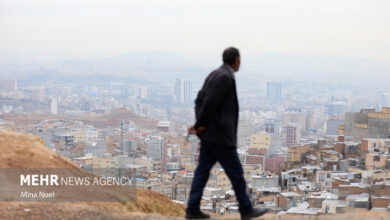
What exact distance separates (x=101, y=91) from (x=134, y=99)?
7.29 meters

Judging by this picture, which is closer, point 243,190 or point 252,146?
point 243,190

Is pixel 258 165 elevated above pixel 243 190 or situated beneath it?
situated beneath

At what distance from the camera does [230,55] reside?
3.64 metres

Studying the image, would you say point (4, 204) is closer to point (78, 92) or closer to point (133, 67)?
point (78, 92)

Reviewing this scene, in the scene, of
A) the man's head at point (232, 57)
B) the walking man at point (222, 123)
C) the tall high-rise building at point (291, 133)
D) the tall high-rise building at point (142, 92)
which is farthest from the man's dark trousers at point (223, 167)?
the tall high-rise building at point (142, 92)

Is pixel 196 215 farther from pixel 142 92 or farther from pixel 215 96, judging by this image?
pixel 142 92

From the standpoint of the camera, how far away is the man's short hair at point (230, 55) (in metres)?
3.64

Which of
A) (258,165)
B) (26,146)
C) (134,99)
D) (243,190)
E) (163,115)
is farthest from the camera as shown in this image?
(134,99)

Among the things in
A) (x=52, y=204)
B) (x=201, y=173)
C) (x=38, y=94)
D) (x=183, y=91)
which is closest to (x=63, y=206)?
(x=52, y=204)

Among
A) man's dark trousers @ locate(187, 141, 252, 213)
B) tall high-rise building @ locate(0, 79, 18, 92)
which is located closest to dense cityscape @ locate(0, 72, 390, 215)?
tall high-rise building @ locate(0, 79, 18, 92)

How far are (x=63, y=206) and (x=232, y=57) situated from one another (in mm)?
1731

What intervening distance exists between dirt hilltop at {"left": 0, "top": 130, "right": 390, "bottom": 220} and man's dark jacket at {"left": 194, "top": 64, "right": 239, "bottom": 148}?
2.41 feet

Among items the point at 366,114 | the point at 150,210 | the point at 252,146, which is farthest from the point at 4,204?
the point at 252,146

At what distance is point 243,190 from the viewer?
12.1ft
